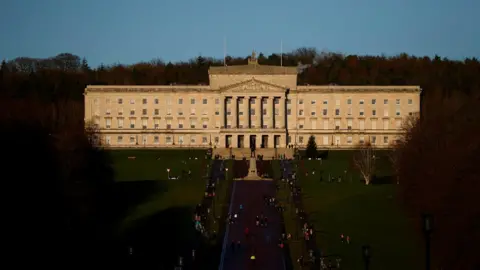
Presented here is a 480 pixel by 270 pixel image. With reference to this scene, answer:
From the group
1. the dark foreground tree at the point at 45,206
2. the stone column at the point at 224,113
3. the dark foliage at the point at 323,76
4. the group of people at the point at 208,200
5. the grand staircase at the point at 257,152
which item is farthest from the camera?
the dark foliage at the point at 323,76

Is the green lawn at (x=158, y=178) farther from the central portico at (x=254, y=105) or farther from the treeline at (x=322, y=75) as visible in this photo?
the treeline at (x=322, y=75)

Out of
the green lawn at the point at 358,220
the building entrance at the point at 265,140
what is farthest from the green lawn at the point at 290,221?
the building entrance at the point at 265,140

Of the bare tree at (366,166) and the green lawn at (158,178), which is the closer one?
the green lawn at (158,178)

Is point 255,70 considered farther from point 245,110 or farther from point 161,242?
point 161,242

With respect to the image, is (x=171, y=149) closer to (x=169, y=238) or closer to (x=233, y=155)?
(x=233, y=155)

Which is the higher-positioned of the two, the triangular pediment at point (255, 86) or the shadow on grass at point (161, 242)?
the triangular pediment at point (255, 86)

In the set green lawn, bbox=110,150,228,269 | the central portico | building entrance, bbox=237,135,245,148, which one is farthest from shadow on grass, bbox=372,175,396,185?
building entrance, bbox=237,135,245,148
